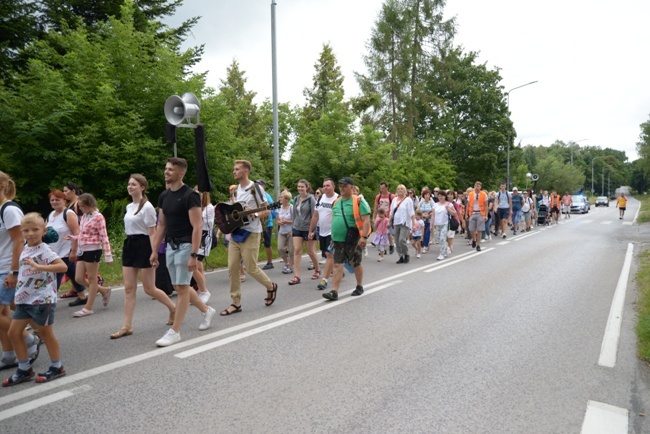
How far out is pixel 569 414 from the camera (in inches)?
137

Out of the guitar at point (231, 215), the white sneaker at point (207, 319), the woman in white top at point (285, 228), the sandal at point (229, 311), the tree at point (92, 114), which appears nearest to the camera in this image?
the white sneaker at point (207, 319)

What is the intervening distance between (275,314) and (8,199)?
131 inches

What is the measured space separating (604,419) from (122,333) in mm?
4662

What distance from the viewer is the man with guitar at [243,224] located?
20.4 feet

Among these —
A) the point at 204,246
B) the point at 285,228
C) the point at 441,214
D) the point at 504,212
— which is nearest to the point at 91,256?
the point at 204,246

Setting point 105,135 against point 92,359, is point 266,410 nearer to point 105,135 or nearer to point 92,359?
point 92,359

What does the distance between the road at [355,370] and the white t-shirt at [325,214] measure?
194cm

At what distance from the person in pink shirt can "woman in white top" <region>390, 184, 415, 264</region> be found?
6934 mm

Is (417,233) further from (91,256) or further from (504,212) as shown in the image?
(91,256)

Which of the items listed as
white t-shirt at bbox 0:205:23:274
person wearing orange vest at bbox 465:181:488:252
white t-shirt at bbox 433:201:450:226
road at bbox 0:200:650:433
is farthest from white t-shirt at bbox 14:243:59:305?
person wearing orange vest at bbox 465:181:488:252

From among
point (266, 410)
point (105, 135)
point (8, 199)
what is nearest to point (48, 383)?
point (8, 199)

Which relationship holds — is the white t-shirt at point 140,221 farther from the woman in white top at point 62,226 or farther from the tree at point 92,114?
the tree at point 92,114

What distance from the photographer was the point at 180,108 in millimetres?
8445

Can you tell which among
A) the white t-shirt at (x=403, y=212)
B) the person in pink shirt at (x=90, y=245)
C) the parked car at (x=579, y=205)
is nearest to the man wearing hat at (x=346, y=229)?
the person in pink shirt at (x=90, y=245)
